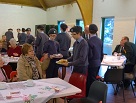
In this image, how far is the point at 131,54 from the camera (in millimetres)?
4465

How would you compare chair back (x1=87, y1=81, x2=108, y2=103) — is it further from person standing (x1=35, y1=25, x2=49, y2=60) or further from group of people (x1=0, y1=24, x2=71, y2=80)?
person standing (x1=35, y1=25, x2=49, y2=60)

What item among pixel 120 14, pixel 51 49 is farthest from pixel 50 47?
pixel 120 14

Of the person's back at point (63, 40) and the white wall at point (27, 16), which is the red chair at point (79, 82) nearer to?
the person's back at point (63, 40)

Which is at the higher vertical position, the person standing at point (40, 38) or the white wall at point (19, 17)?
the white wall at point (19, 17)

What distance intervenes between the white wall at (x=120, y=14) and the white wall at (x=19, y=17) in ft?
19.8

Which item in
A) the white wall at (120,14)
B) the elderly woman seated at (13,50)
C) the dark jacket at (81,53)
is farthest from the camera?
the white wall at (120,14)

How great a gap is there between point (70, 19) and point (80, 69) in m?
7.44

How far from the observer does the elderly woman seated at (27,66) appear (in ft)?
8.56

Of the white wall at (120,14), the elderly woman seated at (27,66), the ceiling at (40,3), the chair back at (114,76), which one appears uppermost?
the ceiling at (40,3)

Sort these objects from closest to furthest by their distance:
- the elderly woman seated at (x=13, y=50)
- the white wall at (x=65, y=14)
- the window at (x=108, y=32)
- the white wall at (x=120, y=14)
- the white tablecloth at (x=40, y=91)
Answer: the white tablecloth at (x=40, y=91) < the elderly woman seated at (x=13, y=50) < the white wall at (x=120, y=14) < the window at (x=108, y=32) < the white wall at (x=65, y=14)

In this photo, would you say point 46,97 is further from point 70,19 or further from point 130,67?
point 70,19

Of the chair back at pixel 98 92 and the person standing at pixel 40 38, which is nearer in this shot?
the chair back at pixel 98 92

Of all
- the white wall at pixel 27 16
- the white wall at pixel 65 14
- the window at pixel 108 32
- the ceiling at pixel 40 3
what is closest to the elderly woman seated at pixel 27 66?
the window at pixel 108 32

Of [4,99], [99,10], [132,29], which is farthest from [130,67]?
[99,10]
